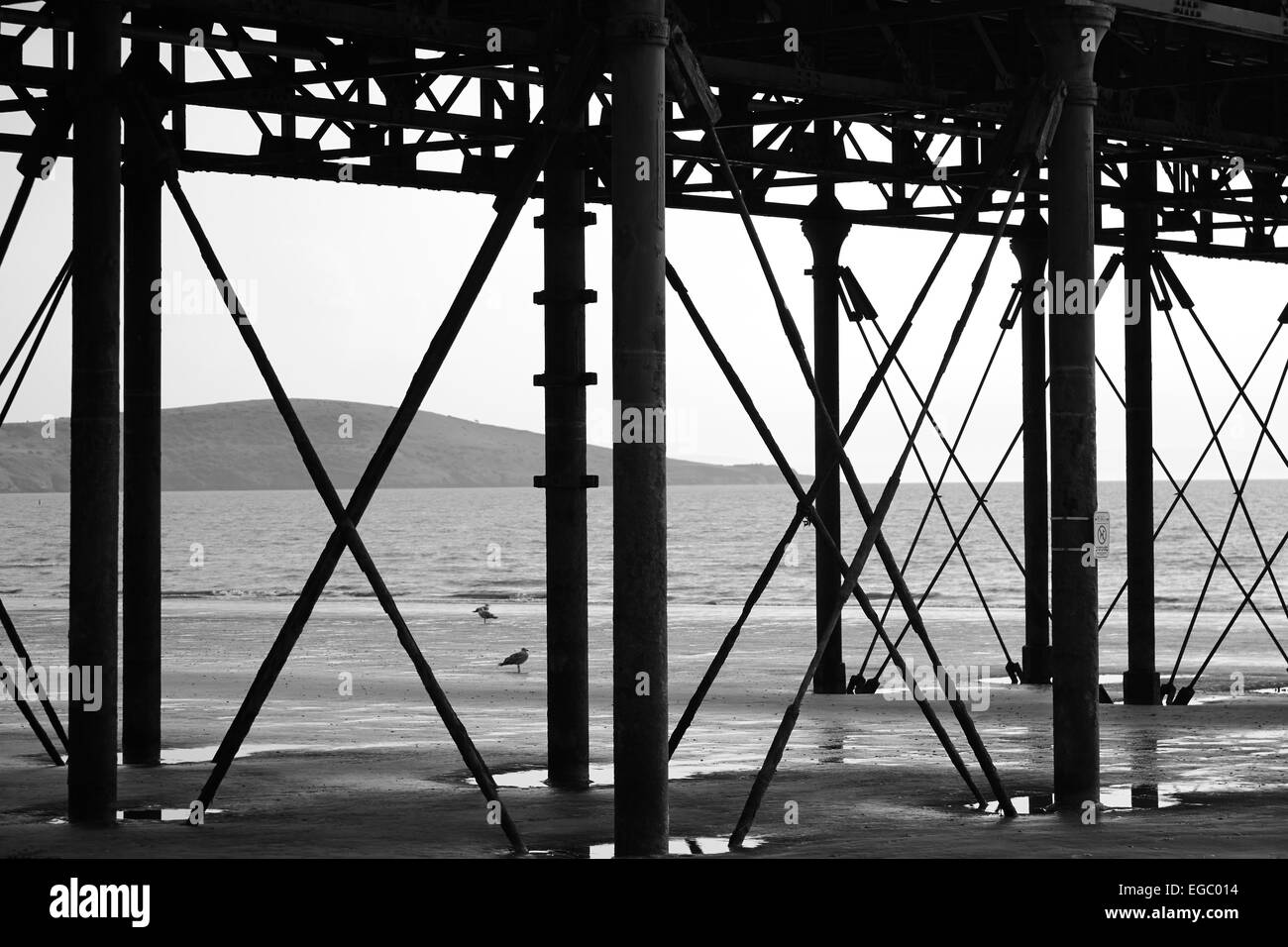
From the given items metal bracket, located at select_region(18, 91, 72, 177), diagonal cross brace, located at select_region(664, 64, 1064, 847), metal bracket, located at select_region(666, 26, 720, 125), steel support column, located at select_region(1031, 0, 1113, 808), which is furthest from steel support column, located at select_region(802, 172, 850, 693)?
metal bracket, located at select_region(666, 26, 720, 125)

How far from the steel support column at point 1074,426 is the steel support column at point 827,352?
29.9 feet

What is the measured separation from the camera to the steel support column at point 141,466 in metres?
17.3

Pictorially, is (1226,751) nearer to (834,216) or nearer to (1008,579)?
(834,216)

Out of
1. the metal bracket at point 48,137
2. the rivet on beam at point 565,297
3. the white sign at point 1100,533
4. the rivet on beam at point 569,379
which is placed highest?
the metal bracket at point 48,137

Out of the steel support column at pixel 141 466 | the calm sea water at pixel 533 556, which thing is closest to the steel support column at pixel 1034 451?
the steel support column at pixel 141 466

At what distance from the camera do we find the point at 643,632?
38.9 feet

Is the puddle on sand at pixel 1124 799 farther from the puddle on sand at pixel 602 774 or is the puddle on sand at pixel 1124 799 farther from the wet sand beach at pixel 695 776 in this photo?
the puddle on sand at pixel 602 774

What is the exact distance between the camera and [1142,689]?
75.9ft

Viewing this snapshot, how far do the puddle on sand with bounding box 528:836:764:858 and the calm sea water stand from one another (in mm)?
35531

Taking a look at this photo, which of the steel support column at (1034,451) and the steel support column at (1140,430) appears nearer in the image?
the steel support column at (1140,430)

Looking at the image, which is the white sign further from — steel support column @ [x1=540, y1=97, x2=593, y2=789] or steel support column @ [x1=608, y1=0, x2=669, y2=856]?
steel support column @ [x1=540, y1=97, x2=593, y2=789]

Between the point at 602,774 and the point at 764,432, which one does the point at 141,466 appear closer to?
the point at 602,774

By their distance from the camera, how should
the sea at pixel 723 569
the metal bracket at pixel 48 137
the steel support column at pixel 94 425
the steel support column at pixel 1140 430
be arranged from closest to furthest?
the steel support column at pixel 94 425 < the metal bracket at pixel 48 137 < the steel support column at pixel 1140 430 < the sea at pixel 723 569
